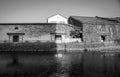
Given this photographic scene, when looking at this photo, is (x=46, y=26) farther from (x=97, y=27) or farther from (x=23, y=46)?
(x=97, y=27)

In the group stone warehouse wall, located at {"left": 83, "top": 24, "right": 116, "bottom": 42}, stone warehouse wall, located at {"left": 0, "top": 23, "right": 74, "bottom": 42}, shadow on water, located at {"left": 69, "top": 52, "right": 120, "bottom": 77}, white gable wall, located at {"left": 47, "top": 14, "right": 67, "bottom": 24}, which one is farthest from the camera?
white gable wall, located at {"left": 47, "top": 14, "right": 67, "bottom": 24}

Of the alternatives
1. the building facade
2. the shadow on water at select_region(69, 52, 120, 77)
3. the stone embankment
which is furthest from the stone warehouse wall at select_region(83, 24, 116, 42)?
the shadow on water at select_region(69, 52, 120, 77)

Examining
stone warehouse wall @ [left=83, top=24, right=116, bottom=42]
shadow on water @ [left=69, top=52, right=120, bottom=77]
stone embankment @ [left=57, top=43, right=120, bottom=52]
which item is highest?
stone warehouse wall @ [left=83, top=24, right=116, bottom=42]

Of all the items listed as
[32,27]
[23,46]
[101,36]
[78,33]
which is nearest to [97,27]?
[101,36]

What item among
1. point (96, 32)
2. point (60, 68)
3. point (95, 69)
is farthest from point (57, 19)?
point (95, 69)

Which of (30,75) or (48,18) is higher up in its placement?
(48,18)

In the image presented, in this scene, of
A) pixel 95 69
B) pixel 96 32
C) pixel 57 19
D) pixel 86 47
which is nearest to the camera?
pixel 95 69

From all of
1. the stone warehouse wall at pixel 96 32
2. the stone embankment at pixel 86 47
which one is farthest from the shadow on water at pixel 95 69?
the stone warehouse wall at pixel 96 32

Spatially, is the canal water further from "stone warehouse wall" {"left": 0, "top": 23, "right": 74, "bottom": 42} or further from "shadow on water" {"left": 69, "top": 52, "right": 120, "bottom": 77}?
"stone warehouse wall" {"left": 0, "top": 23, "right": 74, "bottom": 42}

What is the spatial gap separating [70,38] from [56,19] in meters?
14.8

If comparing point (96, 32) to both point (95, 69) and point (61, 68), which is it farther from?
point (61, 68)

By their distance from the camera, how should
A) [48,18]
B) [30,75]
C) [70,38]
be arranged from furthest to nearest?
[48,18]
[70,38]
[30,75]

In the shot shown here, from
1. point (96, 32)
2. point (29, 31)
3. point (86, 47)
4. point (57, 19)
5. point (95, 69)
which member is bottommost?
point (95, 69)

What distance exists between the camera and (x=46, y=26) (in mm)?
21031
